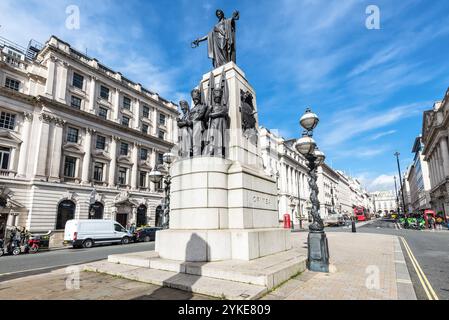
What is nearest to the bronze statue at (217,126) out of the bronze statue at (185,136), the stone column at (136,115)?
the bronze statue at (185,136)

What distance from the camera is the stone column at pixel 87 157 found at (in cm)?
3111

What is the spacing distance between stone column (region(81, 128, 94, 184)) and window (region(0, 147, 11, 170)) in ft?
23.4

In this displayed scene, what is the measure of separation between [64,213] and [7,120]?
1115cm

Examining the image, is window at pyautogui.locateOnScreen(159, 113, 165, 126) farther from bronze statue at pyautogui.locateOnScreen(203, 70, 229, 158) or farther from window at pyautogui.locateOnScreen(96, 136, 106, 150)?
bronze statue at pyautogui.locateOnScreen(203, 70, 229, 158)

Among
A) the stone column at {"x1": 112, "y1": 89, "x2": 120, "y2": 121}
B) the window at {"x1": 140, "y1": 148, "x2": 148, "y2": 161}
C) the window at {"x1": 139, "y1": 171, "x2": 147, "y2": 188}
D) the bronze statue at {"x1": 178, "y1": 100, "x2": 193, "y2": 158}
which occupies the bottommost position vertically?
the bronze statue at {"x1": 178, "y1": 100, "x2": 193, "y2": 158}

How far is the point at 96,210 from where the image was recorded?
31.8 meters

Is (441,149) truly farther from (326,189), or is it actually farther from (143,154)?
(143,154)

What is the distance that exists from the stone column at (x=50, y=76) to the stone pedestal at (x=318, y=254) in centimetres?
3157

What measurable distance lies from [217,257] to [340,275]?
342 centimetres

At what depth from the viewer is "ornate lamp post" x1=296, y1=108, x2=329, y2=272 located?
7396 millimetres

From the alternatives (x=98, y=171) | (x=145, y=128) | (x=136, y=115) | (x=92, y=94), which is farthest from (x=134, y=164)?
(x=92, y=94)

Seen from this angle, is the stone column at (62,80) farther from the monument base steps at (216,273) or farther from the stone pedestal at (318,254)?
the stone pedestal at (318,254)

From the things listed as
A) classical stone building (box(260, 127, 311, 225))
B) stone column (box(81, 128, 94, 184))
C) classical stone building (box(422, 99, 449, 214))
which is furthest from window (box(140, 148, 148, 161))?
classical stone building (box(422, 99, 449, 214))
